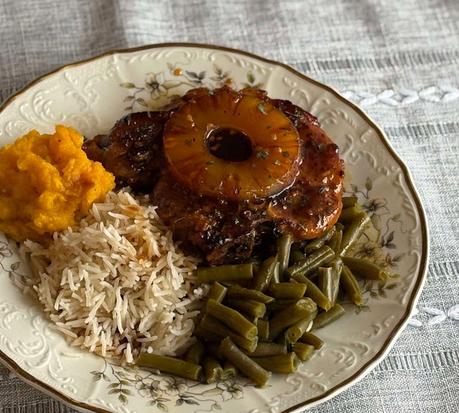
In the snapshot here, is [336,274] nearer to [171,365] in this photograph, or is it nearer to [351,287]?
[351,287]

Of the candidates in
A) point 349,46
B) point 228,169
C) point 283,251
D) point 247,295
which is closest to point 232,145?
point 228,169

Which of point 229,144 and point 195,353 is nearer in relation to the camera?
point 195,353

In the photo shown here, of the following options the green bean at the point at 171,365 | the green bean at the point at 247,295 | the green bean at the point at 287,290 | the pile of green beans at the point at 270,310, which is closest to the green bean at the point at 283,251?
the pile of green beans at the point at 270,310

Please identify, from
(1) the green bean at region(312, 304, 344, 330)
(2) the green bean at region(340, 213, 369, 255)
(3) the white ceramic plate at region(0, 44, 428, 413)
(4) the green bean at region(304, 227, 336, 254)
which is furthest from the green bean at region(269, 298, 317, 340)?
(2) the green bean at region(340, 213, 369, 255)

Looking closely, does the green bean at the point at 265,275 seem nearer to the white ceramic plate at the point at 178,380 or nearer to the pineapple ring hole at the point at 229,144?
the white ceramic plate at the point at 178,380

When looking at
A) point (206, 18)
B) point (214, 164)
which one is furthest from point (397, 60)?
point (214, 164)

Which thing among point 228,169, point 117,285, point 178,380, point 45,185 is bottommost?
point 178,380
